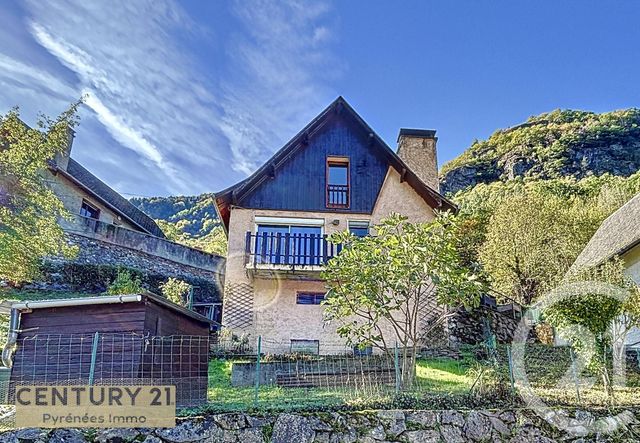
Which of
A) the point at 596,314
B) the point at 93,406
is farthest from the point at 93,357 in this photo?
the point at 596,314

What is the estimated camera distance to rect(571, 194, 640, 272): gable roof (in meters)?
13.5

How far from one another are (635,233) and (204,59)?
12.9 meters

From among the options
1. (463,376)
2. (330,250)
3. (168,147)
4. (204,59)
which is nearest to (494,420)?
(463,376)

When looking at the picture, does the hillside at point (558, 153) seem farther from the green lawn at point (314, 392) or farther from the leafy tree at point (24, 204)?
the leafy tree at point (24, 204)

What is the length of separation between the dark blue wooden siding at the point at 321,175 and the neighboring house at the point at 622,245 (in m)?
6.85

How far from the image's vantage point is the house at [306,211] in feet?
48.5

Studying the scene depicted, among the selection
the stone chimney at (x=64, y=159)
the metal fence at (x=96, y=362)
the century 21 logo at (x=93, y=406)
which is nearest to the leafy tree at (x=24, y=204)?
the metal fence at (x=96, y=362)

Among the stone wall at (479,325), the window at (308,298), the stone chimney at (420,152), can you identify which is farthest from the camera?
the stone chimney at (420,152)

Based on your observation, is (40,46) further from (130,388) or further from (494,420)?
(494,420)

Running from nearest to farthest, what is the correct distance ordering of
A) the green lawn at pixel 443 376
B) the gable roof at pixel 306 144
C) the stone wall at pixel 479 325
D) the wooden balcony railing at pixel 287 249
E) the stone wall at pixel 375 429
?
the stone wall at pixel 375 429
the green lawn at pixel 443 376
the wooden balcony railing at pixel 287 249
the stone wall at pixel 479 325
the gable roof at pixel 306 144

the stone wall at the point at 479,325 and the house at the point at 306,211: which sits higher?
the house at the point at 306,211

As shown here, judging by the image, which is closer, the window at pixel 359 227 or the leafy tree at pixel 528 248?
the window at pixel 359 227

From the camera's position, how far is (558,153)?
41.7 metres

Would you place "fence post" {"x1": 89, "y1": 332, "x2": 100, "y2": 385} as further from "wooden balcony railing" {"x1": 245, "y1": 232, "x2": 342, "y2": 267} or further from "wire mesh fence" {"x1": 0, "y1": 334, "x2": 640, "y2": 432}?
"wooden balcony railing" {"x1": 245, "y1": 232, "x2": 342, "y2": 267}
